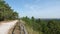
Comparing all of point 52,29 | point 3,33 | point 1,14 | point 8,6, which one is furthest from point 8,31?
point 52,29

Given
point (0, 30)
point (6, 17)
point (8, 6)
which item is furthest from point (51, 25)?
point (0, 30)

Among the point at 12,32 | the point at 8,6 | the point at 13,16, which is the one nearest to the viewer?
the point at 12,32

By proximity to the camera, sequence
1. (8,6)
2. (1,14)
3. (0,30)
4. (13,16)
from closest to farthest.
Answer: (0,30), (1,14), (13,16), (8,6)

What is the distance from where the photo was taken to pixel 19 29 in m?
9.37

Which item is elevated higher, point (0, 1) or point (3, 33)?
point (0, 1)

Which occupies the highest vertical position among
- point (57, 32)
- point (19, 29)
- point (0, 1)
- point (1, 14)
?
point (0, 1)

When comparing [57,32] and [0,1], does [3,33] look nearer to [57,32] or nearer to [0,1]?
[0,1]

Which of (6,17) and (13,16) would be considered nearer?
(6,17)

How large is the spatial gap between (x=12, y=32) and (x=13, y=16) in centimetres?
565

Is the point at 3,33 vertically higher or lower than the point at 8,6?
lower

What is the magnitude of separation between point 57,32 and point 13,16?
442 inches

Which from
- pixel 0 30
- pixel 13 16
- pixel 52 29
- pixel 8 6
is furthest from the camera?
pixel 52 29

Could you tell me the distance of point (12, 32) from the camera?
913cm

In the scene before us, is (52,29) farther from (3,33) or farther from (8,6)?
A: (3,33)
